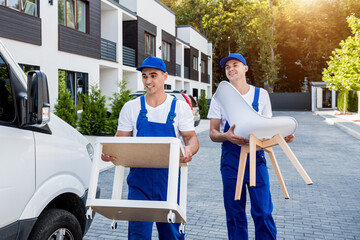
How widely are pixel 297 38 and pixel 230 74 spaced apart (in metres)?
62.1

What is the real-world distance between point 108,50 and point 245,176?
788 inches

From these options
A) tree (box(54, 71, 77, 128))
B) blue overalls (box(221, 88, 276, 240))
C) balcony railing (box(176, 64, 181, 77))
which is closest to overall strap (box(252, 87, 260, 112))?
blue overalls (box(221, 88, 276, 240))

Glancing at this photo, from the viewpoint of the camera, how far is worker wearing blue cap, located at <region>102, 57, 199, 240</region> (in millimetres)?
3174

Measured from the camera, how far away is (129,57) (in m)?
25.5

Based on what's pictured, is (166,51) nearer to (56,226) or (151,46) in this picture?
(151,46)

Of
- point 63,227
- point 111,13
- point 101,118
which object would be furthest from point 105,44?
point 63,227

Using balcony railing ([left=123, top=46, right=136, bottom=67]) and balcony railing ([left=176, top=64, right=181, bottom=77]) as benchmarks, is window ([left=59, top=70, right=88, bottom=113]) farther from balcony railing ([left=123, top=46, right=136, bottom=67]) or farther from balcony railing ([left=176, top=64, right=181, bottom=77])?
balcony railing ([left=176, top=64, right=181, bottom=77])

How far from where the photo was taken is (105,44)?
2228 centimetres

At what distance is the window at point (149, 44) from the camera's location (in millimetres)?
28703

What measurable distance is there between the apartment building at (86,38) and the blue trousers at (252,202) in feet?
42.5

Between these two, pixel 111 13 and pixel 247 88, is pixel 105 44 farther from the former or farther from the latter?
pixel 247 88

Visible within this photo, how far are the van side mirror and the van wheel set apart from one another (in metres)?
0.76

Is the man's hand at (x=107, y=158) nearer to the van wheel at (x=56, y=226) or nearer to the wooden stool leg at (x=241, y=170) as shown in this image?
the van wheel at (x=56, y=226)

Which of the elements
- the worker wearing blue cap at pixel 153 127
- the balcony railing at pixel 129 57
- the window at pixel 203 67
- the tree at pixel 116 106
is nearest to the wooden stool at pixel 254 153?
the worker wearing blue cap at pixel 153 127
